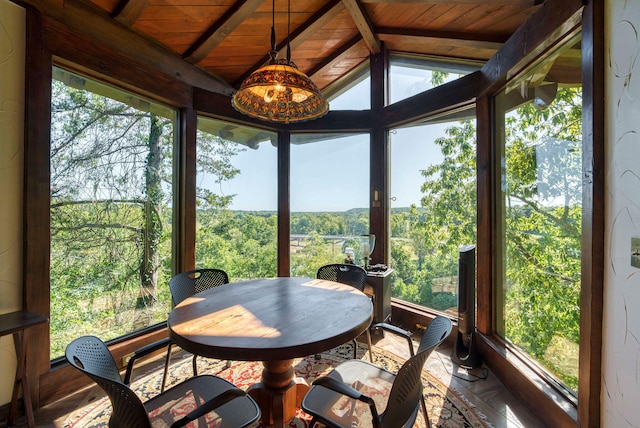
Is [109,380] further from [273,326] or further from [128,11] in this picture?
[128,11]

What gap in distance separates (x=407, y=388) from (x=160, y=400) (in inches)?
46.0

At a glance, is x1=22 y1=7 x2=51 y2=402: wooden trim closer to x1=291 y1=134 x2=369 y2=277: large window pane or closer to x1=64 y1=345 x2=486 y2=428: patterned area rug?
x1=64 y1=345 x2=486 y2=428: patterned area rug

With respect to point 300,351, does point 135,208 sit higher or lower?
higher

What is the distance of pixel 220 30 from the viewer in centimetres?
268

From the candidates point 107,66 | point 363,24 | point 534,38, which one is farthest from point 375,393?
point 363,24

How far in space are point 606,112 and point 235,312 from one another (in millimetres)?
2161

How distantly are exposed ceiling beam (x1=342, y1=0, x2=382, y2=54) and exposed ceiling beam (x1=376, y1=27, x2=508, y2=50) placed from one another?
111mm

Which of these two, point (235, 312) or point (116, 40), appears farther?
point (116, 40)

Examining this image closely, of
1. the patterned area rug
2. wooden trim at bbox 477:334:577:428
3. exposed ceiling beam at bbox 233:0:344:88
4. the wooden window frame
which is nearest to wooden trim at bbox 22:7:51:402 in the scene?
the wooden window frame

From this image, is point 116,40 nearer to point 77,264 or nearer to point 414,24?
point 77,264

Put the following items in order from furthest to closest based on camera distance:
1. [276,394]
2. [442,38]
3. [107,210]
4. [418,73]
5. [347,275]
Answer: [418,73] < [442,38] < [347,275] < [107,210] < [276,394]

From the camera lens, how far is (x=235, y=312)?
160cm

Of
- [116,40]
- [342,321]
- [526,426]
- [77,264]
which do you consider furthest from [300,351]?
[116,40]

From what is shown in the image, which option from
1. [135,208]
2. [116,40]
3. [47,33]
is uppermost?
[116,40]
